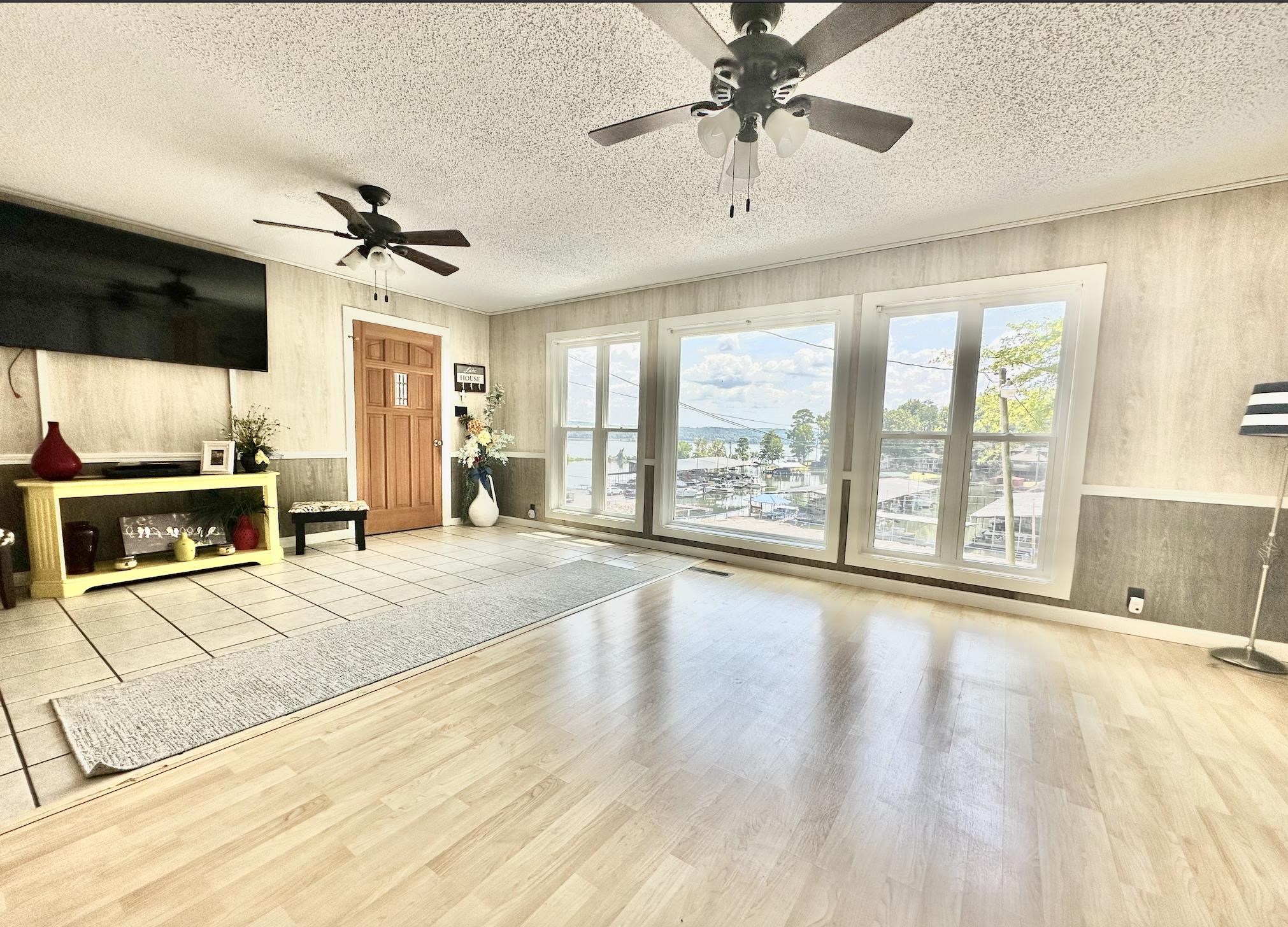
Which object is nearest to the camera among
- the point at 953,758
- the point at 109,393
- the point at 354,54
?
the point at 953,758

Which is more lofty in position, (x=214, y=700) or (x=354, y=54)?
(x=354, y=54)

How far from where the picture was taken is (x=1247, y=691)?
232 centimetres

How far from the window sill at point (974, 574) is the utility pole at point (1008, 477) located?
0.15 metres

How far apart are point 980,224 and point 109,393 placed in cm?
657

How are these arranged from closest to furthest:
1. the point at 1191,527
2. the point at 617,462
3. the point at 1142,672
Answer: the point at 1142,672
the point at 1191,527
the point at 617,462

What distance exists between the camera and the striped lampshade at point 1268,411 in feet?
7.77

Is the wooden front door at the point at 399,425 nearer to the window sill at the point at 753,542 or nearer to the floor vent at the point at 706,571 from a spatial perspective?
the window sill at the point at 753,542

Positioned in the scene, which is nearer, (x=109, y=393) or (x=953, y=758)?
(x=953, y=758)

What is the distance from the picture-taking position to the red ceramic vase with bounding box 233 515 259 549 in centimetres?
403

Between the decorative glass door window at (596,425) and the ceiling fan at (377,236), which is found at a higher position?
the ceiling fan at (377,236)

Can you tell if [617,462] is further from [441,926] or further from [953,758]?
[441,926]

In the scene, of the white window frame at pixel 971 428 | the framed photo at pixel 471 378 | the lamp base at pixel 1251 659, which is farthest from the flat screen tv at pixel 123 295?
the lamp base at pixel 1251 659

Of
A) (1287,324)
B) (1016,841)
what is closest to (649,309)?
(1287,324)

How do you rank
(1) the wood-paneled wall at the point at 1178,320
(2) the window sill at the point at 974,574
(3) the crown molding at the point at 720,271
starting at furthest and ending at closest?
(2) the window sill at the point at 974,574 → (3) the crown molding at the point at 720,271 → (1) the wood-paneled wall at the point at 1178,320
